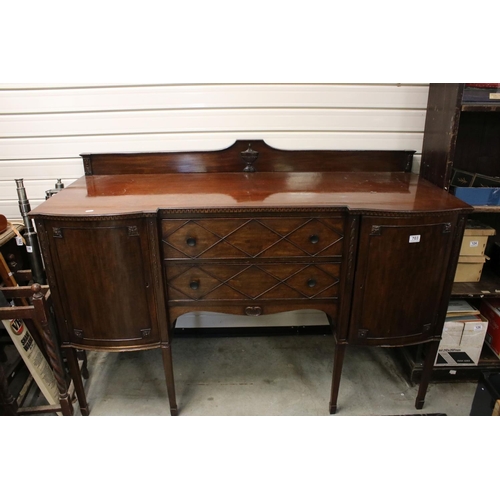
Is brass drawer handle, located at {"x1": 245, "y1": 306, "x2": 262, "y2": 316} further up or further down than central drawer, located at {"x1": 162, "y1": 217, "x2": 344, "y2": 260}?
further down

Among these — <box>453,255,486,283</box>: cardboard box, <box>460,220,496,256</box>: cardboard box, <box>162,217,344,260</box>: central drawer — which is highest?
<box>162,217,344,260</box>: central drawer

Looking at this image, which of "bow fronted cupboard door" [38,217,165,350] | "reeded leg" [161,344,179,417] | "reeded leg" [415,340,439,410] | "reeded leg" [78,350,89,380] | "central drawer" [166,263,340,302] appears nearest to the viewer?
"bow fronted cupboard door" [38,217,165,350]

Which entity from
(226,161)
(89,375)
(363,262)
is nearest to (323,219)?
(363,262)

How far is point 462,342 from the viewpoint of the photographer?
2148 mm

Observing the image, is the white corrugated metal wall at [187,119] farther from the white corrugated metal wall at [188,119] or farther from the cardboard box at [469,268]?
the cardboard box at [469,268]

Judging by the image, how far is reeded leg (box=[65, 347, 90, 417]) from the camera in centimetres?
189

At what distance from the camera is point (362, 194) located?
1.80 m

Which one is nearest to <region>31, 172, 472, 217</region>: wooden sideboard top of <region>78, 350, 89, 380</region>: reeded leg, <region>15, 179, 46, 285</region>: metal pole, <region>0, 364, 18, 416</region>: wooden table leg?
<region>15, 179, 46, 285</region>: metal pole

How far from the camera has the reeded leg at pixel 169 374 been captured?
1.88m

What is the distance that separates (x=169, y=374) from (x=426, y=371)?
1.39 m

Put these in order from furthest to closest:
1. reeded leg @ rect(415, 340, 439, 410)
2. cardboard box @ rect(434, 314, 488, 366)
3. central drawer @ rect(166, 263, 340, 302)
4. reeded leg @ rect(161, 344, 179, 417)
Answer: cardboard box @ rect(434, 314, 488, 366), reeded leg @ rect(415, 340, 439, 410), reeded leg @ rect(161, 344, 179, 417), central drawer @ rect(166, 263, 340, 302)

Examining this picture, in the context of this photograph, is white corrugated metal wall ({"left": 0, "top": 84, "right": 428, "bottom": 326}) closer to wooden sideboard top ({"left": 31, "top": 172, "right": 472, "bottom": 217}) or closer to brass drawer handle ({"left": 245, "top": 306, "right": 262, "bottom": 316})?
wooden sideboard top ({"left": 31, "top": 172, "right": 472, "bottom": 217})

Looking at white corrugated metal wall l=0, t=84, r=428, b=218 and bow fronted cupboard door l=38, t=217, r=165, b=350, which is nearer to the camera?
bow fronted cupboard door l=38, t=217, r=165, b=350

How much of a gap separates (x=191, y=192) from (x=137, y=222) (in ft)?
1.10
